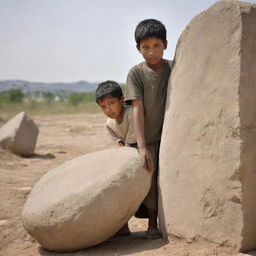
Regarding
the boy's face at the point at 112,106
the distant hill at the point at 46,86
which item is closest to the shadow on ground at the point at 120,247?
the boy's face at the point at 112,106

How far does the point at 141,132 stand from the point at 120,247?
993mm

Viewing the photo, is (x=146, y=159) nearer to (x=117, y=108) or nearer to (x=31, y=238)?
(x=117, y=108)

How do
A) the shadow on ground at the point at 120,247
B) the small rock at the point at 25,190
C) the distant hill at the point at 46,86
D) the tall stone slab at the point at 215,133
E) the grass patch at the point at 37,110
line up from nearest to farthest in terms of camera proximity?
the tall stone slab at the point at 215,133 → the shadow on ground at the point at 120,247 → the small rock at the point at 25,190 → the grass patch at the point at 37,110 → the distant hill at the point at 46,86

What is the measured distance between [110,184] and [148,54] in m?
1.14

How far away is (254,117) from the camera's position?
3363mm

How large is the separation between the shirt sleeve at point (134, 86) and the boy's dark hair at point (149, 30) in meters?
0.26

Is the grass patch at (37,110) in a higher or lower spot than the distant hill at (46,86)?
lower

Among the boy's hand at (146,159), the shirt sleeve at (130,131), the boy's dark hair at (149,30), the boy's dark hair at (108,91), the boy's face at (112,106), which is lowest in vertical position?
the boy's hand at (146,159)

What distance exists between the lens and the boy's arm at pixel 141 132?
3799 mm

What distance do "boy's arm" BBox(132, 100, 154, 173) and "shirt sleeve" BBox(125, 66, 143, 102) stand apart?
5cm

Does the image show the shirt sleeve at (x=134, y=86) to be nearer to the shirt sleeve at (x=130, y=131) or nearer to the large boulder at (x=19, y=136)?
the shirt sleeve at (x=130, y=131)

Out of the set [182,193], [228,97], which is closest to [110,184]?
[182,193]

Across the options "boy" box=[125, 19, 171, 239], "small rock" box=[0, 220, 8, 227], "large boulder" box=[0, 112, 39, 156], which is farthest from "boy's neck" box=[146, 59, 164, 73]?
Answer: "large boulder" box=[0, 112, 39, 156]

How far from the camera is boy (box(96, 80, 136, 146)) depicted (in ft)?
13.1
